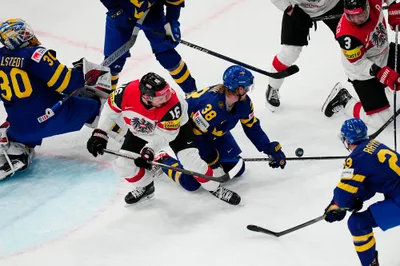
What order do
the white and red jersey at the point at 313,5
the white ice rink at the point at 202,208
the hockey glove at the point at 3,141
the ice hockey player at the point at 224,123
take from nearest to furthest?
the white ice rink at the point at 202,208 → the ice hockey player at the point at 224,123 → the hockey glove at the point at 3,141 → the white and red jersey at the point at 313,5

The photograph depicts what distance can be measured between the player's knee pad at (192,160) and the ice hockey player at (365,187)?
2.63ft

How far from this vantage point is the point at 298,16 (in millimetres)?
4066

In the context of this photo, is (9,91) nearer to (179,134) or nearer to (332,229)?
(179,134)

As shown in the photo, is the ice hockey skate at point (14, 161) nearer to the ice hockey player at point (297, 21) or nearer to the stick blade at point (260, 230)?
the stick blade at point (260, 230)

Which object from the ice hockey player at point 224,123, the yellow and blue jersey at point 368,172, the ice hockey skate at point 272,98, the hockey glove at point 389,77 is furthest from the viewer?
the ice hockey skate at point 272,98

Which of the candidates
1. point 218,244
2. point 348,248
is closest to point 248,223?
point 218,244

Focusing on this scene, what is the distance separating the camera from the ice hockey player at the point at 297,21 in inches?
158

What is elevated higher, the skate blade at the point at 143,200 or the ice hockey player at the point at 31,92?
the ice hockey player at the point at 31,92

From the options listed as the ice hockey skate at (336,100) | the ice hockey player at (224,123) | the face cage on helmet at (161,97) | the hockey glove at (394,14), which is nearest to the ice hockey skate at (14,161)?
the ice hockey player at (224,123)

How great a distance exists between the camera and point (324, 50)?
199 inches

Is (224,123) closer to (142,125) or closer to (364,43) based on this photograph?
(142,125)

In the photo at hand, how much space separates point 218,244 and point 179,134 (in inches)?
23.6

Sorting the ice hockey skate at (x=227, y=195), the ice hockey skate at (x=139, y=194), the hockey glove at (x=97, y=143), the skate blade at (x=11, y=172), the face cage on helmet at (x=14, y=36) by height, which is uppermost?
the face cage on helmet at (x=14, y=36)

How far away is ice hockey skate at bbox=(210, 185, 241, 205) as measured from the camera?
347cm
